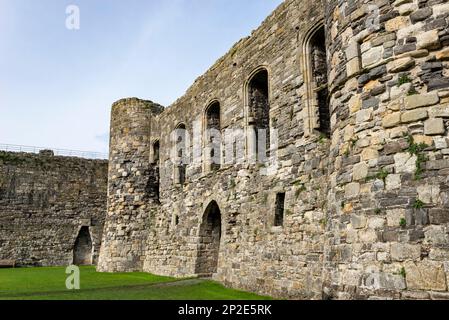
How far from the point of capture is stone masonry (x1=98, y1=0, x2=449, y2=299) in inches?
211

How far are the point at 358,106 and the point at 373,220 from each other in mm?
1556

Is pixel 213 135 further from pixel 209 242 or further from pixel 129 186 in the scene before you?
pixel 129 186

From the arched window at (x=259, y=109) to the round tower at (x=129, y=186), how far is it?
25.0 feet

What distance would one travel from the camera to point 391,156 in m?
5.61

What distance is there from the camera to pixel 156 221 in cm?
1766

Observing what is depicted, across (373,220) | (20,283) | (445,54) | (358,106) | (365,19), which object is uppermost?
(365,19)

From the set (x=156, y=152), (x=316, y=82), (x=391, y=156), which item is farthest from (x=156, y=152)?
(x=391, y=156)

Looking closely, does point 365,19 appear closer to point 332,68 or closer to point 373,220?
point 332,68

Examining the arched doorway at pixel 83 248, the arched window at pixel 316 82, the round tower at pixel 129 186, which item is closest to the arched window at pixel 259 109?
the arched window at pixel 316 82

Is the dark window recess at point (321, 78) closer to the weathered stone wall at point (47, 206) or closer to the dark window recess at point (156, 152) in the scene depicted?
the dark window recess at point (156, 152)

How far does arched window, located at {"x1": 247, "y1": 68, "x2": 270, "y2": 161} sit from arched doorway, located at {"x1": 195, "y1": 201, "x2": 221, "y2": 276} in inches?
117

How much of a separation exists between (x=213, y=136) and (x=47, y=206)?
40.3 ft

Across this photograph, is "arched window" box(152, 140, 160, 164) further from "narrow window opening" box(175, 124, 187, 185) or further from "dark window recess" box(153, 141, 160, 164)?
"narrow window opening" box(175, 124, 187, 185)
